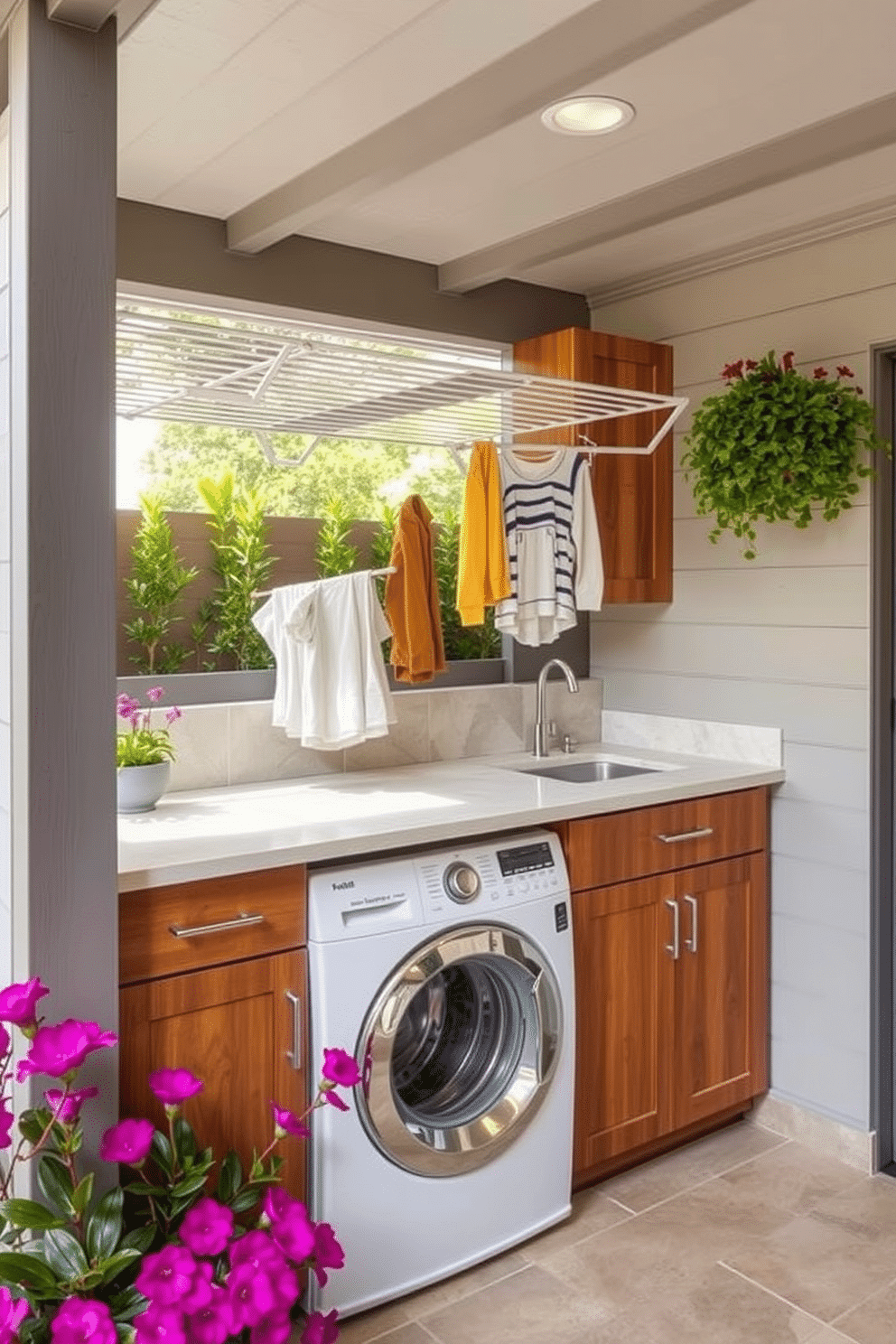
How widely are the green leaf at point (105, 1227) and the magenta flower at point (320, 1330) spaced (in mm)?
378

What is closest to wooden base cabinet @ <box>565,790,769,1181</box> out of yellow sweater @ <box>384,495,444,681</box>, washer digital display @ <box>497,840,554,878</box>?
washer digital display @ <box>497,840,554,878</box>

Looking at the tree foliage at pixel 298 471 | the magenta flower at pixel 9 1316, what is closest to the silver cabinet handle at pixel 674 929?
the tree foliage at pixel 298 471

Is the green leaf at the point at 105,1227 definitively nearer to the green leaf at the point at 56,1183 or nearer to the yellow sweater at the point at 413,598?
the green leaf at the point at 56,1183

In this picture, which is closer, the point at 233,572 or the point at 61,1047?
the point at 61,1047

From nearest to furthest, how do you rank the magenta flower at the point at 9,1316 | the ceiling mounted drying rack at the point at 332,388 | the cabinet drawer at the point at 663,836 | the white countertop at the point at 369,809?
the magenta flower at the point at 9,1316
the white countertop at the point at 369,809
the ceiling mounted drying rack at the point at 332,388
the cabinet drawer at the point at 663,836

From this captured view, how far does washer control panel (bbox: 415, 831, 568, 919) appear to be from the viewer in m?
2.42

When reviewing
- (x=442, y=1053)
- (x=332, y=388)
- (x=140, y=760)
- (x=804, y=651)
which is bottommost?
(x=442, y=1053)

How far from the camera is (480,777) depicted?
10.0ft

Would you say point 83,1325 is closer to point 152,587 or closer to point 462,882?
point 462,882

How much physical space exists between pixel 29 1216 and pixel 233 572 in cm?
170

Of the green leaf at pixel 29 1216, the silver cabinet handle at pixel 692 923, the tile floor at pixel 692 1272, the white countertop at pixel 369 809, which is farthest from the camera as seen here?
the silver cabinet handle at pixel 692 923

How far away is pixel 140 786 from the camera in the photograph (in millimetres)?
2559

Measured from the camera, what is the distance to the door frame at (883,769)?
2.93 metres

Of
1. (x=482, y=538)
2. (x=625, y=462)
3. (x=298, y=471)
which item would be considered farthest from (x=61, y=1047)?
(x=625, y=462)
